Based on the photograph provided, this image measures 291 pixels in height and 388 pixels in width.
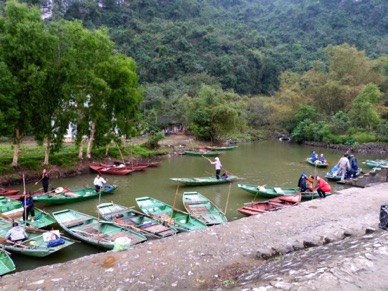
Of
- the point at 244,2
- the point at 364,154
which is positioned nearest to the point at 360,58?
the point at 364,154

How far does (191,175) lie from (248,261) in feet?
54.0

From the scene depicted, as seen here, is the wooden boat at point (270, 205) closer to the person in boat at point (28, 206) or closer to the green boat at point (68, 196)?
the green boat at point (68, 196)

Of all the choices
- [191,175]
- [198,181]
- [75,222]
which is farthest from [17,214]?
[191,175]

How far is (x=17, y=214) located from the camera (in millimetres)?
13672

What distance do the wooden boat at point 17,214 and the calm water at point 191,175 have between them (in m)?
1.10

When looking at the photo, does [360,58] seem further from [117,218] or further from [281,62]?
[117,218]

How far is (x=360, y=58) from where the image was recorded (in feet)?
160

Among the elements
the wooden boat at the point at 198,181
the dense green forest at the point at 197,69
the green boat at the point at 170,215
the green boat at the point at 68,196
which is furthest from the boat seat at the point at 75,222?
the dense green forest at the point at 197,69

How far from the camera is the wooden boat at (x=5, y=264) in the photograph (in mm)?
9031

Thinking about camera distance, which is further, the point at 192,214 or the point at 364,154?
the point at 364,154

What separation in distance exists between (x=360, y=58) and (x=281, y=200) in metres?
41.3

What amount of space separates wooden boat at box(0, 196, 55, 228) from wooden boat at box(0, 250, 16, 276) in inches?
106

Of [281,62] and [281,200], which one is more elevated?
[281,62]

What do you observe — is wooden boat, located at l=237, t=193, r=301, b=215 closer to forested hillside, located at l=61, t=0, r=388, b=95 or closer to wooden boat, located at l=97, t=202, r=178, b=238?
wooden boat, located at l=97, t=202, r=178, b=238
